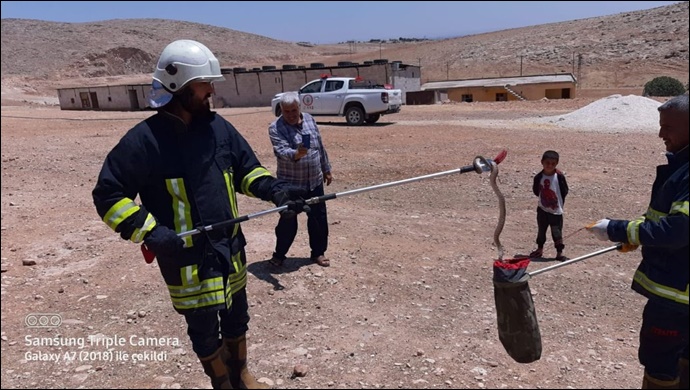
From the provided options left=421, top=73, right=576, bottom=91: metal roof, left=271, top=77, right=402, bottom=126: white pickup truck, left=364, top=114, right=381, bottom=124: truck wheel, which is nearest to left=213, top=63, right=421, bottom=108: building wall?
left=421, top=73, right=576, bottom=91: metal roof

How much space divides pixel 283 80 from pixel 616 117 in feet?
69.0

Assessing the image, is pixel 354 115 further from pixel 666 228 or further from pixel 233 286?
pixel 666 228

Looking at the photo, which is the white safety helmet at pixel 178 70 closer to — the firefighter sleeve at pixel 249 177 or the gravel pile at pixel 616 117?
the firefighter sleeve at pixel 249 177

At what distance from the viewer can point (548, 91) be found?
3088 centimetres

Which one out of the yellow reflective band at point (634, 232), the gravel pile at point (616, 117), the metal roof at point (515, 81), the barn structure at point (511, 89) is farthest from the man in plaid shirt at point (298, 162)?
the metal roof at point (515, 81)

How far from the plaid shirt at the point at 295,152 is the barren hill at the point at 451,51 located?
3933cm

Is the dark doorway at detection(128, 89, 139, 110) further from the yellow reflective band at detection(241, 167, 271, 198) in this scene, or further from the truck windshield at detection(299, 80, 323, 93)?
the yellow reflective band at detection(241, 167, 271, 198)

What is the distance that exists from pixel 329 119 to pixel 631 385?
18733 millimetres

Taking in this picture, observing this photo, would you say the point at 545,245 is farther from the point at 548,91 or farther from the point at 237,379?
the point at 548,91

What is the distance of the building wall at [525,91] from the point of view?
99.0 feet

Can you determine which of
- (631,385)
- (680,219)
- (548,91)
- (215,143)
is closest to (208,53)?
(215,143)

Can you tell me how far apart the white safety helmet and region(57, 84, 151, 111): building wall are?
109 ft

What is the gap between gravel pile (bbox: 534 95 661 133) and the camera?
15875mm

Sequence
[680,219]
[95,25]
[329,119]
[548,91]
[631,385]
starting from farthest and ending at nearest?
[95,25]
[548,91]
[329,119]
[631,385]
[680,219]
